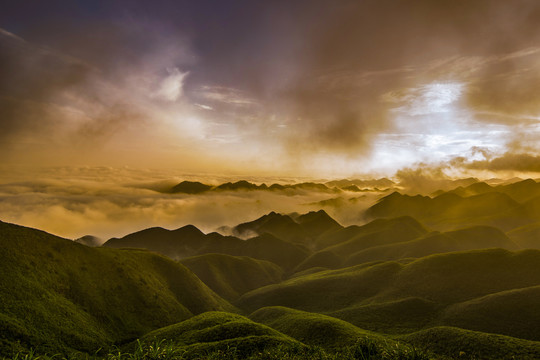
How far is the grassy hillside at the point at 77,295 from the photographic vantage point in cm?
8200

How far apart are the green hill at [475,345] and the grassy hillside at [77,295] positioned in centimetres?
9649

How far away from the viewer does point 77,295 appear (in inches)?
4240

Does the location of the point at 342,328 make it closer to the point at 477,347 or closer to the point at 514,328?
the point at 477,347

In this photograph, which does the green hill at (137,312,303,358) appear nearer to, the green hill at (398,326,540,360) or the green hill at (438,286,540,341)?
the green hill at (398,326,540,360)

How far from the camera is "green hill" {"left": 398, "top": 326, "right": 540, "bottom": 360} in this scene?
238ft

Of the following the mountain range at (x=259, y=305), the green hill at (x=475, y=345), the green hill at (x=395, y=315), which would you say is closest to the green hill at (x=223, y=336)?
the mountain range at (x=259, y=305)

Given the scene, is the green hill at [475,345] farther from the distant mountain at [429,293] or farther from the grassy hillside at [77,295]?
the grassy hillside at [77,295]

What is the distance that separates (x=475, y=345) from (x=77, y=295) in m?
125

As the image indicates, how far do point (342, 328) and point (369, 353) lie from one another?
267ft

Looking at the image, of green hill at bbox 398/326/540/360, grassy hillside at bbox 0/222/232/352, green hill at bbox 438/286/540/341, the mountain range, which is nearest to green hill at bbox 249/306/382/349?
the mountain range

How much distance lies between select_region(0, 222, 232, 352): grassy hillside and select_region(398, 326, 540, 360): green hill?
317 ft

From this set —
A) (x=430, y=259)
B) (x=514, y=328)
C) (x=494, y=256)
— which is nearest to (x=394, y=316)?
(x=514, y=328)

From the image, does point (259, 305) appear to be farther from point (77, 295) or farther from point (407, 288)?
point (77, 295)

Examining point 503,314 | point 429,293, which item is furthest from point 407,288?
point 503,314
